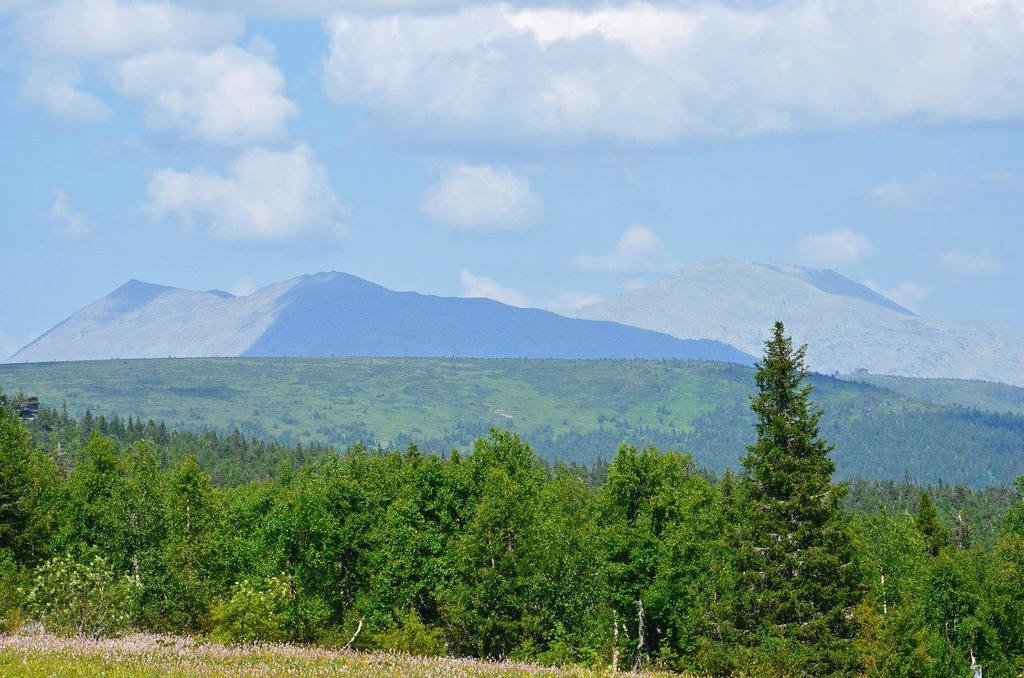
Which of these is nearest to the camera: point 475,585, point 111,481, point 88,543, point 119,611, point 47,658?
point 47,658

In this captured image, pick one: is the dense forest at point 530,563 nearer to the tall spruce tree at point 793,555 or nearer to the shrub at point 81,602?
the tall spruce tree at point 793,555

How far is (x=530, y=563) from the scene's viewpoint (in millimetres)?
79875

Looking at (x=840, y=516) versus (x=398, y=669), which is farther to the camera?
(x=840, y=516)

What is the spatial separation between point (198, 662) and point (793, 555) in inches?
1355

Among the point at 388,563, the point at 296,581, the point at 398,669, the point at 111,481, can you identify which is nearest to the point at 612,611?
the point at 388,563

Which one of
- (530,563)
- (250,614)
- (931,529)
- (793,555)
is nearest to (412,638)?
(530,563)

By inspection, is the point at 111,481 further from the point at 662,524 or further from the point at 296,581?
the point at 662,524

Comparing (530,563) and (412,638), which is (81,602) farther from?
(530,563)

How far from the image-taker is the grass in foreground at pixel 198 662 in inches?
1371

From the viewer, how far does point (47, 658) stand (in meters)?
37.0

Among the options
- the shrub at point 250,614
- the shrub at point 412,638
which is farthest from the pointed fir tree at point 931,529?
the shrub at point 250,614

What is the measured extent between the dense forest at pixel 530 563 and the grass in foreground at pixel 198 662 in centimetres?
2307

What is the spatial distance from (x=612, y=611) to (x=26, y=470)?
41.8 metres

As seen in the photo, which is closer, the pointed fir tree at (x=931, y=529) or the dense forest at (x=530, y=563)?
the dense forest at (x=530, y=563)
